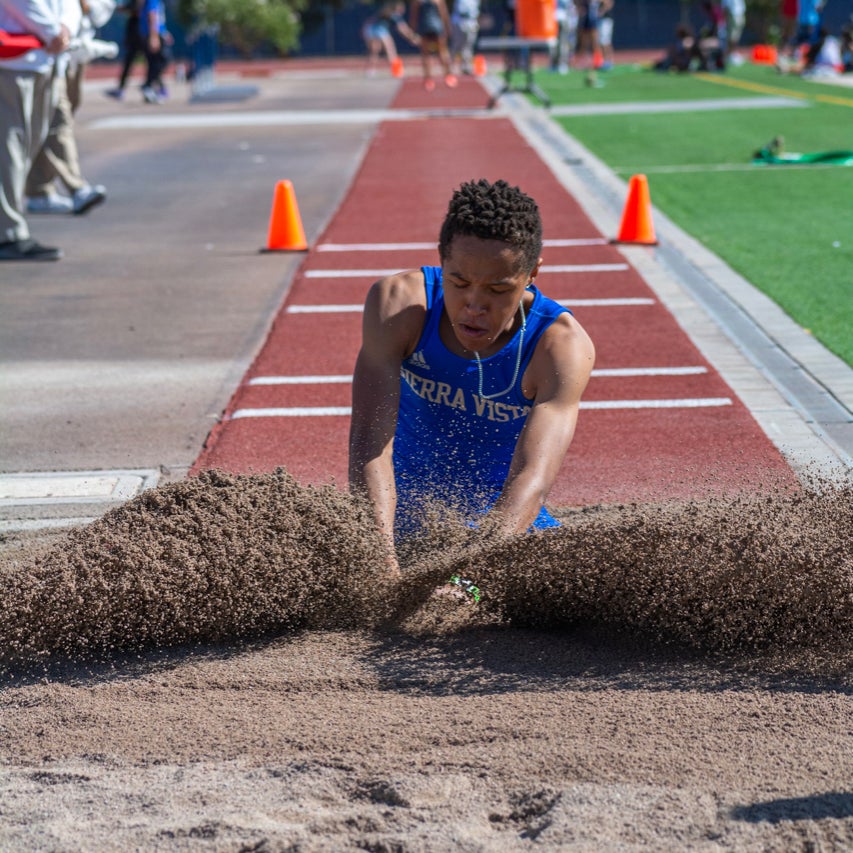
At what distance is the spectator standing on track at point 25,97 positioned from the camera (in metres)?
9.80

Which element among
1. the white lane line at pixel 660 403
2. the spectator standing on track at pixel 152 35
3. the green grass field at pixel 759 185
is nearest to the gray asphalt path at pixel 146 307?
the white lane line at pixel 660 403

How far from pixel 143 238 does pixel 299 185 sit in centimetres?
373

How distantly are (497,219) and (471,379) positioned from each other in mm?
613

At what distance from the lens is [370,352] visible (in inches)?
168

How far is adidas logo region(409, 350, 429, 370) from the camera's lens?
4.26 metres

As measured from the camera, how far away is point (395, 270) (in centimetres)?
987

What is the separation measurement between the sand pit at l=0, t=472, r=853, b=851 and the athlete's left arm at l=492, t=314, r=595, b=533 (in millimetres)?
120

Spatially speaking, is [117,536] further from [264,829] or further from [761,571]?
[761,571]

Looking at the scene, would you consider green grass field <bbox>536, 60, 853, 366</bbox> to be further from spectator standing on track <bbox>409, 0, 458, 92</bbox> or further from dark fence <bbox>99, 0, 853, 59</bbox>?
dark fence <bbox>99, 0, 853, 59</bbox>

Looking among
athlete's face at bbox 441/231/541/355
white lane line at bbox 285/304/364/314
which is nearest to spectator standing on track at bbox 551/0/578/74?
white lane line at bbox 285/304/364/314

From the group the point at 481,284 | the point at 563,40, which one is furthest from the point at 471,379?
the point at 563,40

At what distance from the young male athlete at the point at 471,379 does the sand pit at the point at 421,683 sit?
0.20 meters

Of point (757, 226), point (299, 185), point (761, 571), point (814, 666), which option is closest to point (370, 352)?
point (761, 571)

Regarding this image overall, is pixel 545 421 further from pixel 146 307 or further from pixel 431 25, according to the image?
pixel 431 25
